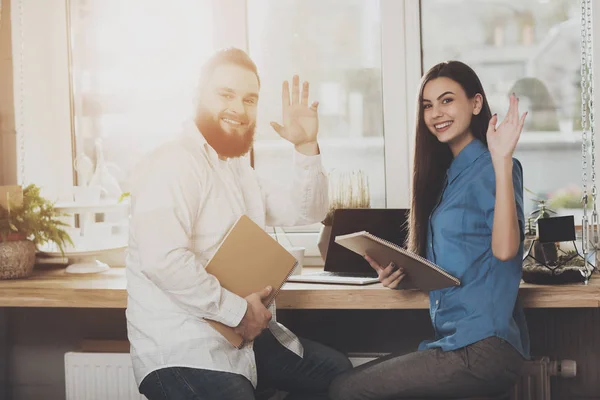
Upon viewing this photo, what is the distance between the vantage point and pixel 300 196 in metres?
2.17

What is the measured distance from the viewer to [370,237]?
1838 millimetres

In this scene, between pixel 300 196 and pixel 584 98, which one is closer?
Result: pixel 300 196

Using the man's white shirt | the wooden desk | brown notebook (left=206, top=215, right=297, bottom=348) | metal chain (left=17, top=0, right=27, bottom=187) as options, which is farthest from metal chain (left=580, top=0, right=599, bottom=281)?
metal chain (left=17, top=0, right=27, bottom=187)

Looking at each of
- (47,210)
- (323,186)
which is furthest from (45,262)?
(323,186)

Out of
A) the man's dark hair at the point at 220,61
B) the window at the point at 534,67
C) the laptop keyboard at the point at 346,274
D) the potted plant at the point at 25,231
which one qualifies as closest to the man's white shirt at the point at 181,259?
the man's dark hair at the point at 220,61

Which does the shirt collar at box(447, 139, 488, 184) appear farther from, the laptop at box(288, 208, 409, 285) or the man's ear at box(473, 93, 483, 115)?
the laptop at box(288, 208, 409, 285)

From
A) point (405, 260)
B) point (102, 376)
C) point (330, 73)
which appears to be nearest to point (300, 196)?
point (405, 260)

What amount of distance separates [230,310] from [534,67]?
137cm

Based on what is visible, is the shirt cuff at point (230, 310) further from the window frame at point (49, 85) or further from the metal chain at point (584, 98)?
the metal chain at point (584, 98)

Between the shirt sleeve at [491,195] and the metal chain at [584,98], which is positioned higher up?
the metal chain at [584,98]

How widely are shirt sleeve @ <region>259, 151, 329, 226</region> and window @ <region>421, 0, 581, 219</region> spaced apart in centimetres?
78

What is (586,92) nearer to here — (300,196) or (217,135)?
(300,196)

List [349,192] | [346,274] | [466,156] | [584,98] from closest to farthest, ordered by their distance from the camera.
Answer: [466,156] < [346,274] < [584,98] < [349,192]

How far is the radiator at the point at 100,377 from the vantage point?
253cm
